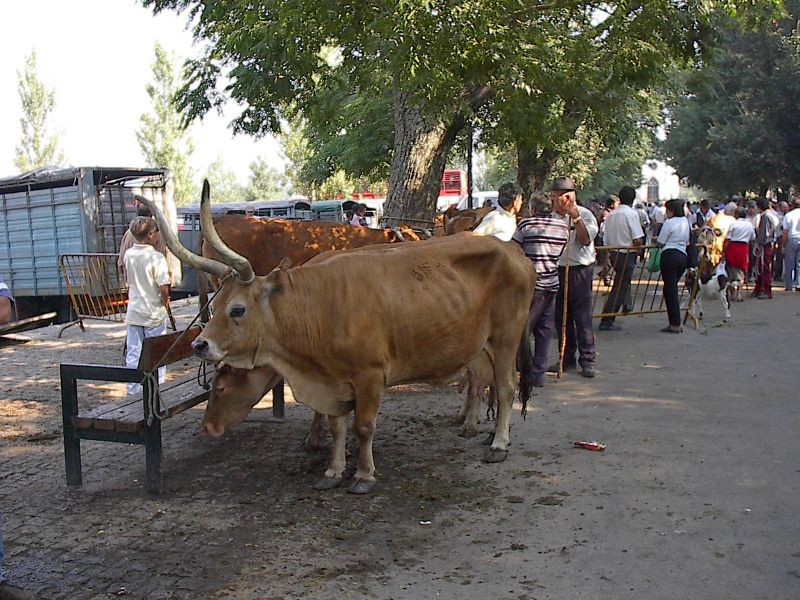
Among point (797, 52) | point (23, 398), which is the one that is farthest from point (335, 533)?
point (797, 52)

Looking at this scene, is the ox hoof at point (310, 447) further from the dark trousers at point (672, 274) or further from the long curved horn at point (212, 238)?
the dark trousers at point (672, 274)

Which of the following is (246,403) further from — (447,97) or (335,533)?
(447,97)

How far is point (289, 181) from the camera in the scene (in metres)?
50.6

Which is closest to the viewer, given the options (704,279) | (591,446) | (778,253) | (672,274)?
(591,446)

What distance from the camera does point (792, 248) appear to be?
16.8m

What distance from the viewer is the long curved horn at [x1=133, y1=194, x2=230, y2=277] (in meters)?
5.25

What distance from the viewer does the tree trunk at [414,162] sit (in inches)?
476

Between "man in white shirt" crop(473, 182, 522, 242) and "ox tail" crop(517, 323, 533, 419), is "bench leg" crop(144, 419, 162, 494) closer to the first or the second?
"ox tail" crop(517, 323, 533, 419)

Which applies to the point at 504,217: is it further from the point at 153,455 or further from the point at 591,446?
the point at 153,455

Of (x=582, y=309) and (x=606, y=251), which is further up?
(x=606, y=251)

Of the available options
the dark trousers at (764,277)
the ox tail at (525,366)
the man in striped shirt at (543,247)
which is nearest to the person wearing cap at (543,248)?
the man in striped shirt at (543,247)

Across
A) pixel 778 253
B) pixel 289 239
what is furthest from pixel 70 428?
pixel 778 253

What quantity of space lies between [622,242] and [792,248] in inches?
250

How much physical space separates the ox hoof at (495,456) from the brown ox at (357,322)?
10mm
